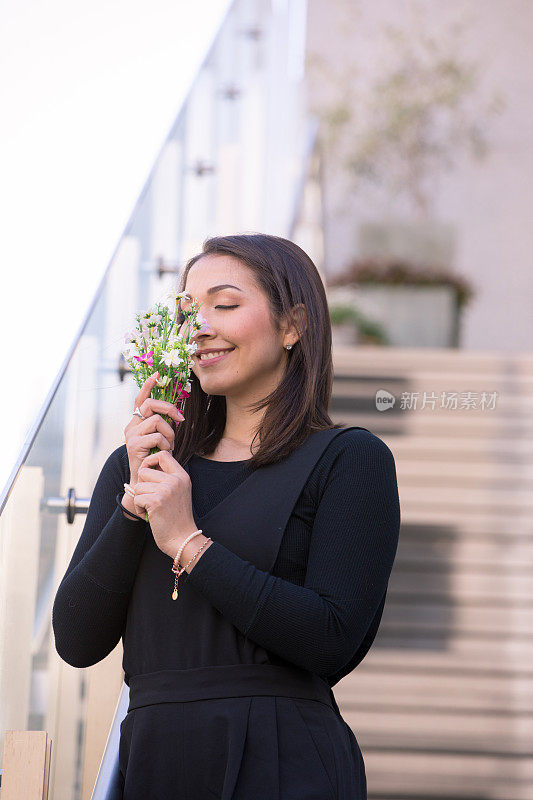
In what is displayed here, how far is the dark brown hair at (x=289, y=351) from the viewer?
5.63 feet

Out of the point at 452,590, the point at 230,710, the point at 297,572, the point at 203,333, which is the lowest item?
the point at 452,590

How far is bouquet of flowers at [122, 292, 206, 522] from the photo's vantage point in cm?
160

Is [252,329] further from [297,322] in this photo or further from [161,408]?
[161,408]

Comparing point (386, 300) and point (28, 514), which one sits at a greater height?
point (386, 300)

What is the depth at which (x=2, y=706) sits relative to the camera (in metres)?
1.87

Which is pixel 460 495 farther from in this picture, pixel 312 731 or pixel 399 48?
pixel 399 48

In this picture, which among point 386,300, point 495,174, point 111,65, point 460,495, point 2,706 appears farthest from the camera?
point 495,174

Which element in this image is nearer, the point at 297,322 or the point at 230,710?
the point at 230,710

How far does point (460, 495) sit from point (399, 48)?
788 cm

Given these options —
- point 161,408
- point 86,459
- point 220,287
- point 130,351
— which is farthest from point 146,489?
point 86,459

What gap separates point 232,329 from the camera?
1694 millimetres

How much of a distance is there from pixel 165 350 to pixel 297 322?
26 cm

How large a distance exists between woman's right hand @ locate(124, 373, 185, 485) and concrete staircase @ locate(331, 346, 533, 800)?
2765 millimetres

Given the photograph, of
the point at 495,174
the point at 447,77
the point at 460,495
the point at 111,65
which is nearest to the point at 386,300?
the point at 495,174
